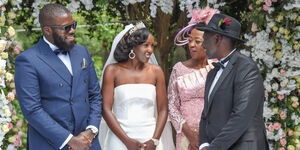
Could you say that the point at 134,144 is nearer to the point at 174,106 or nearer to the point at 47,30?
the point at 174,106

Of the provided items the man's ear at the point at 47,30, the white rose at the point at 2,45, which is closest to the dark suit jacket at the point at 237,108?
the man's ear at the point at 47,30

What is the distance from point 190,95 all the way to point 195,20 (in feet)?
2.17

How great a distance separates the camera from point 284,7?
6.29 meters

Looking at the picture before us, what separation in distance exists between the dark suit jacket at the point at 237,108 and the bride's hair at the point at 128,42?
1.39 metres

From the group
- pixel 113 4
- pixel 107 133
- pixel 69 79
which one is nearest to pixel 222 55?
pixel 69 79

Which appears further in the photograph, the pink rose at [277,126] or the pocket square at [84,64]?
the pink rose at [277,126]

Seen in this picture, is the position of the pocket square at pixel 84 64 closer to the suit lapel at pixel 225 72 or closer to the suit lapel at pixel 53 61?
the suit lapel at pixel 53 61

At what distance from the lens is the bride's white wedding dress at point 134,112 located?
20.4ft

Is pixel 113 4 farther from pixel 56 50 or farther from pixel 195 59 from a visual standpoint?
pixel 56 50

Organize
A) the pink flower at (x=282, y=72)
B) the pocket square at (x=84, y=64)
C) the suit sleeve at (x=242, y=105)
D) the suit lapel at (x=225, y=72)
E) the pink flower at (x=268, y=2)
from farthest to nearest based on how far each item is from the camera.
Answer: the pink flower at (x=282, y=72), the pink flower at (x=268, y=2), the pocket square at (x=84, y=64), the suit lapel at (x=225, y=72), the suit sleeve at (x=242, y=105)

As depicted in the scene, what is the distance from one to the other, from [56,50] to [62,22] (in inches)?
8.9

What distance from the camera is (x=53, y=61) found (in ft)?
18.1

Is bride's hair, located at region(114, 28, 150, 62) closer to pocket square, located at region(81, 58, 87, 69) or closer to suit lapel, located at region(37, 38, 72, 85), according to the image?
pocket square, located at region(81, 58, 87, 69)

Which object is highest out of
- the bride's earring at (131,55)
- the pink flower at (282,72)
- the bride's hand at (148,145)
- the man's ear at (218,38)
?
the man's ear at (218,38)
